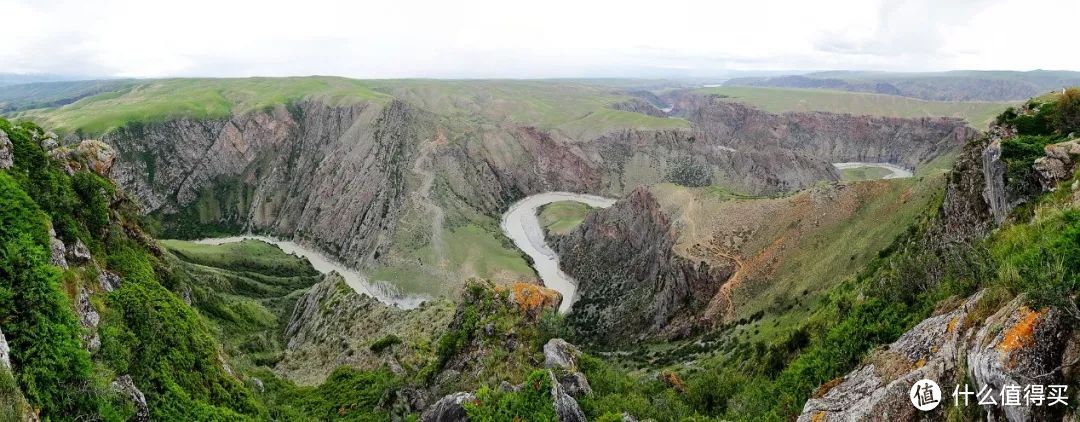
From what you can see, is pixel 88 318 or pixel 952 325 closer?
pixel 952 325

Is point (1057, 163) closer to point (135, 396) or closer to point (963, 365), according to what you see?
point (963, 365)

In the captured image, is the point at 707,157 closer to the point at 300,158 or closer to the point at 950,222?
the point at 300,158

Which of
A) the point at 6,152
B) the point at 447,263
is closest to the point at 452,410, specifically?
the point at 6,152

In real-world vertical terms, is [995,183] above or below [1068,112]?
below

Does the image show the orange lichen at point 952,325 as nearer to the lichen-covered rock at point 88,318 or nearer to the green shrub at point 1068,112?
the green shrub at point 1068,112

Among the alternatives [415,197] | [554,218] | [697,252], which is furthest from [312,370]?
[554,218]

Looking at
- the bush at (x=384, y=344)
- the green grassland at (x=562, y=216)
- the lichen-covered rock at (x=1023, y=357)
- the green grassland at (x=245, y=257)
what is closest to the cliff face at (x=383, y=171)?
the green grassland at (x=245, y=257)

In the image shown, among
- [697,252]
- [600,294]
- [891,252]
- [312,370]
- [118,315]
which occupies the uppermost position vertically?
[118,315]
